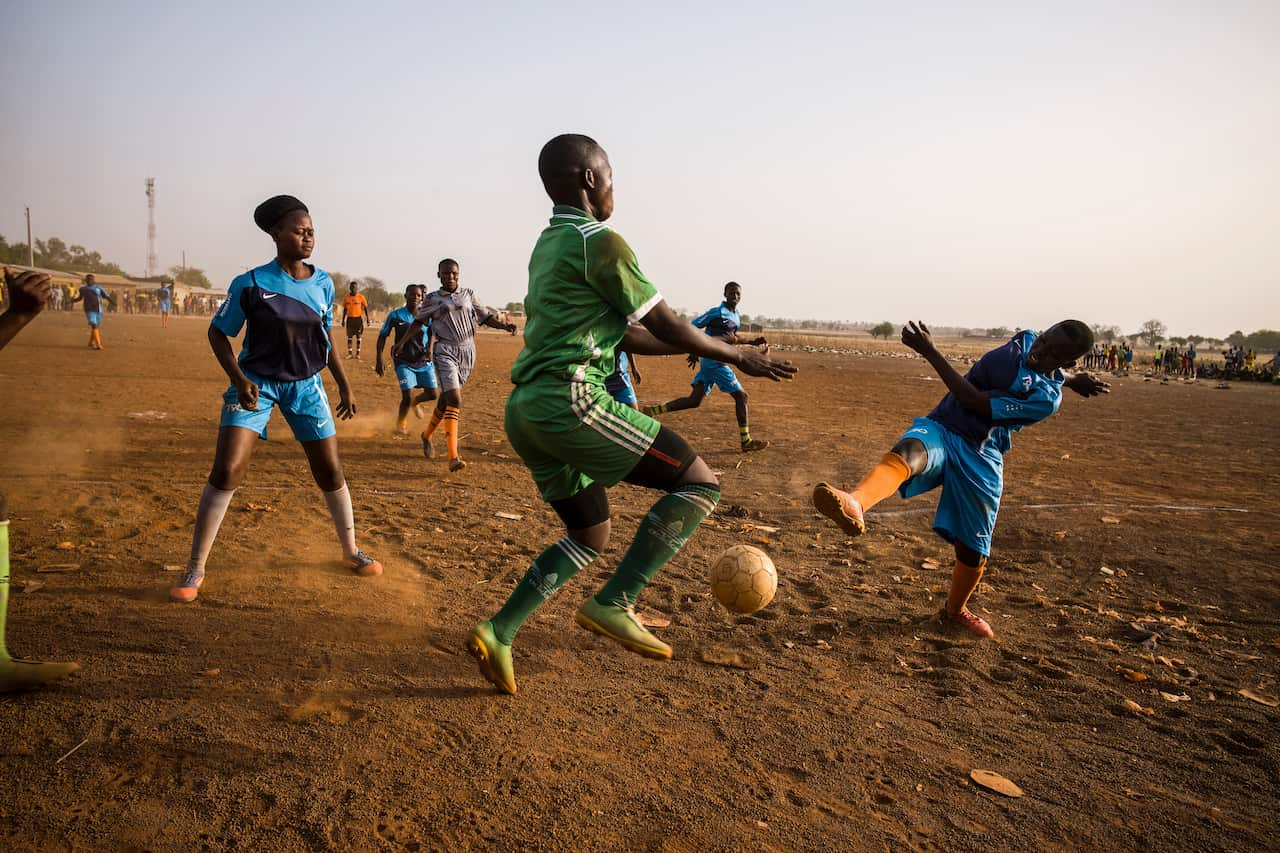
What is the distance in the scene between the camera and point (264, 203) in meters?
4.48

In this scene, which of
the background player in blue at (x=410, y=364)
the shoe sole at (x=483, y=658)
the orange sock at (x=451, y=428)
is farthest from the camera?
the background player in blue at (x=410, y=364)

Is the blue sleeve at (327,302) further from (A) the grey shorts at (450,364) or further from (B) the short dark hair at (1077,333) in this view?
(B) the short dark hair at (1077,333)

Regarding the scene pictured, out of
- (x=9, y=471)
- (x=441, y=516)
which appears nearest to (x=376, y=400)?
(x=9, y=471)

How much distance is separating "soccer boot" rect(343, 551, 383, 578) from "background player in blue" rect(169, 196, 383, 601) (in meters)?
0.59

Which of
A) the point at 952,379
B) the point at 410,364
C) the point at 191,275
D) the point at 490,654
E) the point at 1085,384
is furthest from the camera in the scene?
the point at 191,275

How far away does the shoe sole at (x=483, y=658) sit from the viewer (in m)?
3.31

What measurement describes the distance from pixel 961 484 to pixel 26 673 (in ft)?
15.3

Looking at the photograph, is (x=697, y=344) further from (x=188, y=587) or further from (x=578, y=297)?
(x=188, y=587)

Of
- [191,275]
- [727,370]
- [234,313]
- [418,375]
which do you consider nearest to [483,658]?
[234,313]

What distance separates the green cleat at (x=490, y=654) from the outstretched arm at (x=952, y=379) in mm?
2701

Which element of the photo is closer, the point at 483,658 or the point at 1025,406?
the point at 483,658

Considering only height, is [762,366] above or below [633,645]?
above

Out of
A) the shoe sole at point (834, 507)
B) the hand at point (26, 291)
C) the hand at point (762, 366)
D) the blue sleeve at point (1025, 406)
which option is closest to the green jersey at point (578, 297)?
the hand at point (762, 366)

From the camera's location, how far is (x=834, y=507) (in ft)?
13.0
